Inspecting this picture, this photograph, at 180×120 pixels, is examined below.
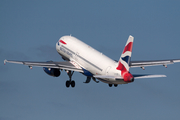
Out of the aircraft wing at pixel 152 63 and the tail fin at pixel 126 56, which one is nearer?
the tail fin at pixel 126 56

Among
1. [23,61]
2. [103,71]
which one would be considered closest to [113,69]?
[103,71]

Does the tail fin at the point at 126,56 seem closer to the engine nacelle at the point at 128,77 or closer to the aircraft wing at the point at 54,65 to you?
the engine nacelle at the point at 128,77

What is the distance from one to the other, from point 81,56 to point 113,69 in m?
11.7

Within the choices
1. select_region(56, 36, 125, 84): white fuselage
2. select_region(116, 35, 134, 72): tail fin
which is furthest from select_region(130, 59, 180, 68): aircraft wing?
select_region(116, 35, 134, 72): tail fin

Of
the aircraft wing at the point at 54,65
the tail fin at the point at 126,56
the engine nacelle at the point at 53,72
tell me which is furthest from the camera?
the engine nacelle at the point at 53,72

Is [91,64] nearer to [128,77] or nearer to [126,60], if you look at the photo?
[126,60]

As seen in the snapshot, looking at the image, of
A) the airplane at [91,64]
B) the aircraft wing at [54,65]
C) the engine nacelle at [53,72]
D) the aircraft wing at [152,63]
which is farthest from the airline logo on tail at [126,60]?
the engine nacelle at [53,72]

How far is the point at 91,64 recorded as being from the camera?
8612 centimetres

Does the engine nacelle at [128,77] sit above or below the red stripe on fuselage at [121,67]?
below

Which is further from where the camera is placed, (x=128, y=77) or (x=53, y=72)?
(x=53, y=72)

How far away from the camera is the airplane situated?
76.8m

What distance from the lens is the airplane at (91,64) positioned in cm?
7681

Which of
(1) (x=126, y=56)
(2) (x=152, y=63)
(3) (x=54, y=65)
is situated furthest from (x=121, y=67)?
(3) (x=54, y=65)

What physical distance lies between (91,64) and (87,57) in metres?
2.37
